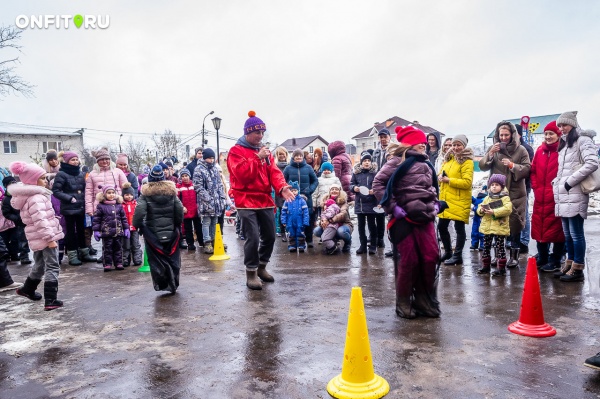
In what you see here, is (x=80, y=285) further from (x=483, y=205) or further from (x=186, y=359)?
(x=483, y=205)

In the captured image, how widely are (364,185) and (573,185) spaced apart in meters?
3.74

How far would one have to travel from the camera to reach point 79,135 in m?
67.4

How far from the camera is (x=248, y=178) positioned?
6.25m

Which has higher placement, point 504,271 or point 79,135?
point 79,135

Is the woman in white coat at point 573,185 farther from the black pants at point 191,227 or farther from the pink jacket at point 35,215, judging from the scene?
the black pants at point 191,227

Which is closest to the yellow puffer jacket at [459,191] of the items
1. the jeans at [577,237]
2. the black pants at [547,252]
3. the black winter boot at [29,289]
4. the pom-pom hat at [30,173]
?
the black pants at [547,252]

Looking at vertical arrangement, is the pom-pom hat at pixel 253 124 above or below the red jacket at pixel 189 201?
above

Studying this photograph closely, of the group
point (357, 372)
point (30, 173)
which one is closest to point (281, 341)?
point (357, 372)

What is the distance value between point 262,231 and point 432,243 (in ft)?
7.93

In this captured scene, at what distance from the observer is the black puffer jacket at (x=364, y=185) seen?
29.1 ft

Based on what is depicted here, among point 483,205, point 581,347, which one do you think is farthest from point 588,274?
point 581,347

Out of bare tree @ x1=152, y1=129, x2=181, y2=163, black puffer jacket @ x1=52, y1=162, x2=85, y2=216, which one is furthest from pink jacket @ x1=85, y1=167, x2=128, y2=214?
bare tree @ x1=152, y1=129, x2=181, y2=163

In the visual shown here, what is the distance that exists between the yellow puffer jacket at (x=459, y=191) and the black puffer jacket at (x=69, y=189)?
6.34 meters

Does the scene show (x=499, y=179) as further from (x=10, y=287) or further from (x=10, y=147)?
(x=10, y=147)
